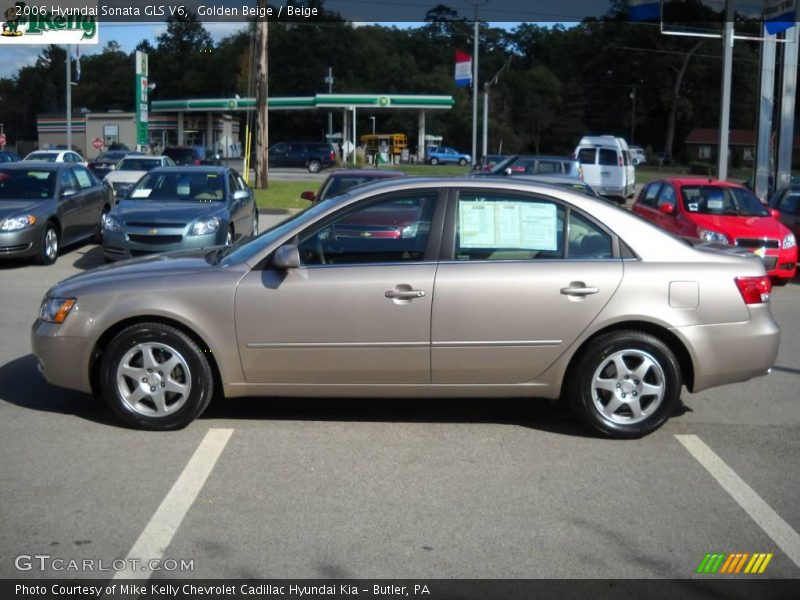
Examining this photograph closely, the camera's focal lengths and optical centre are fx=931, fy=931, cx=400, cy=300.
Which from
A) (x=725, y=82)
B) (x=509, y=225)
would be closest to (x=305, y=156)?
(x=725, y=82)

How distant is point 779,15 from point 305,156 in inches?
1648

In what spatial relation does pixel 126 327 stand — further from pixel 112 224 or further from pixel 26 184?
pixel 26 184

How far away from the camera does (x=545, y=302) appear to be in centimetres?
606

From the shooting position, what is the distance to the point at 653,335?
6.22 m

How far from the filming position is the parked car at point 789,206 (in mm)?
15711

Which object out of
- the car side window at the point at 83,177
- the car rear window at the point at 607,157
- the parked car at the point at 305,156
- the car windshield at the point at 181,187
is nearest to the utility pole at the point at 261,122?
the car rear window at the point at 607,157

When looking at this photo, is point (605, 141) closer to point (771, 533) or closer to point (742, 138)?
point (771, 533)

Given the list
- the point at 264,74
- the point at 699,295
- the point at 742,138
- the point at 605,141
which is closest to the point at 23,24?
the point at 264,74

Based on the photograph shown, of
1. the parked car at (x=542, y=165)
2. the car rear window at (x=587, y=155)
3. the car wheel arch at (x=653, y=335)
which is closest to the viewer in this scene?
the car wheel arch at (x=653, y=335)

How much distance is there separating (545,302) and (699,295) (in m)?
1.04

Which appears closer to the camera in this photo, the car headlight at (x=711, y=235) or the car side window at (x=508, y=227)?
the car side window at (x=508, y=227)

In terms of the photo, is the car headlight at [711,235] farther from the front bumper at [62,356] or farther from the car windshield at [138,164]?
the car windshield at [138,164]

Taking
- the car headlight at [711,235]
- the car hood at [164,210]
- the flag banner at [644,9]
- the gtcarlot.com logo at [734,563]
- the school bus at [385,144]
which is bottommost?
the gtcarlot.com logo at [734,563]

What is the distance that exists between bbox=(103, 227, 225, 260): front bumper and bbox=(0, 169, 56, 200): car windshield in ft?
8.21
